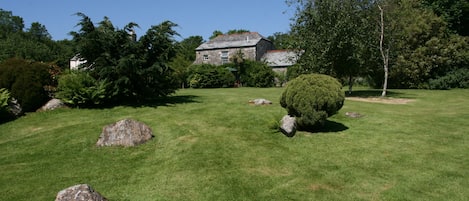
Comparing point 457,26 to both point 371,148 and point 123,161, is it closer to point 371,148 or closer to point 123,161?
point 371,148

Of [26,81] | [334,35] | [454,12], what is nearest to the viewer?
[26,81]

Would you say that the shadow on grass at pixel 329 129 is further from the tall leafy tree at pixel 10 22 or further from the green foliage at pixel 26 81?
the tall leafy tree at pixel 10 22

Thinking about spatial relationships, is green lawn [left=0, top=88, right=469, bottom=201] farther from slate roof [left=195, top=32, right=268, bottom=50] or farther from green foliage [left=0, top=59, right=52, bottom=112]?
slate roof [left=195, top=32, right=268, bottom=50]

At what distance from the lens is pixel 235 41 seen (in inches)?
1639

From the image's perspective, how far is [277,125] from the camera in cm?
931

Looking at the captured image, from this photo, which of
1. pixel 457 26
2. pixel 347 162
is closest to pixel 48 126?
pixel 347 162

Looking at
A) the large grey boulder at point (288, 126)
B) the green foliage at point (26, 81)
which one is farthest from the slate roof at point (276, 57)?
the large grey boulder at point (288, 126)

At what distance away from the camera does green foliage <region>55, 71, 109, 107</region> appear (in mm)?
11477

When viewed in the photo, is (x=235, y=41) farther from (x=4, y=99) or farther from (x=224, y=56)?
(x=4, y=99)

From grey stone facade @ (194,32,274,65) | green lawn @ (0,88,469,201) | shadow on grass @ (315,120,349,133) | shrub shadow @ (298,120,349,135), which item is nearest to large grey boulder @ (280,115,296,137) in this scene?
green lawn @ (0,88,469,201)

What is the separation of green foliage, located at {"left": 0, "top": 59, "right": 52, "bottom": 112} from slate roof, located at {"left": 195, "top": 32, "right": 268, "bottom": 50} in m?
29.3

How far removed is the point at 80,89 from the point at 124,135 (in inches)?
173

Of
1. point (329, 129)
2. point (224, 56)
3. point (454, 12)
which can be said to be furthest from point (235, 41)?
point (329, 129)

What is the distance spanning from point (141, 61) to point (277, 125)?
581 cm
